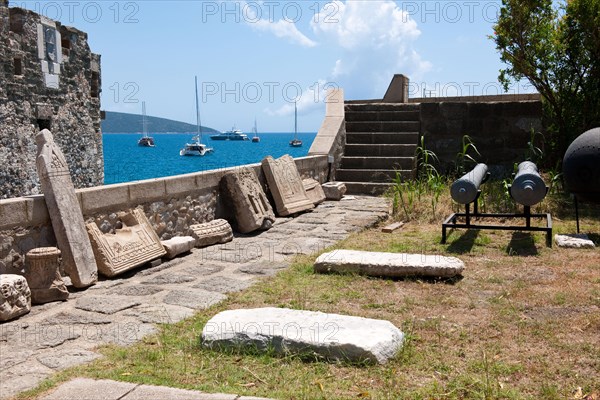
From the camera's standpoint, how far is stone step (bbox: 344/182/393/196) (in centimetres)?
1131

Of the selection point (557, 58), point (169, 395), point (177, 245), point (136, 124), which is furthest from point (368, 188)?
point (136, 124)

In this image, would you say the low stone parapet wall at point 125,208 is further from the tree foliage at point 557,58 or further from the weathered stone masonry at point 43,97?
the weathered stone masonry at point 43,97

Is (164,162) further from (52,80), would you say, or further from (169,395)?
(169,395)

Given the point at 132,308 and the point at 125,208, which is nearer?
the point at 132,308

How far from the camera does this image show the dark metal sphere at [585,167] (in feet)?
22.3

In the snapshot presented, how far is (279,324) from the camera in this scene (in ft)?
12.4

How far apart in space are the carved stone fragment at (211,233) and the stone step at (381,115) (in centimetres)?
613

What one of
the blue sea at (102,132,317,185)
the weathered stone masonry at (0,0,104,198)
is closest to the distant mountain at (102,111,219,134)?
the blue sea at (102,132,317,185)

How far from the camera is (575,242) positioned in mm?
6629

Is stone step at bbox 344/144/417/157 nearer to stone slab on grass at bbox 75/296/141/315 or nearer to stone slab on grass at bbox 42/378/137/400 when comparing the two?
stone slab on grass at bbox 75/296/141/315

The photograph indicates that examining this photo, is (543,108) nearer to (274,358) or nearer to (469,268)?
(469,268)

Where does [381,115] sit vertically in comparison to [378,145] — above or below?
above

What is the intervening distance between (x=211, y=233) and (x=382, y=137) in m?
6.11

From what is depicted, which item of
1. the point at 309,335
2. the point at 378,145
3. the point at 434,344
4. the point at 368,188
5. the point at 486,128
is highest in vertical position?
the point at 486,128
